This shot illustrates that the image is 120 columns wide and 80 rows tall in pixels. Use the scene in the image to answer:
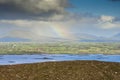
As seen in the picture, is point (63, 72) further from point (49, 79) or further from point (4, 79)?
point (4, 79)

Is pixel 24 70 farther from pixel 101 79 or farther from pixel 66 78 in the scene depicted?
pixel 101 79

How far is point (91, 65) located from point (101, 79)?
12.3ft

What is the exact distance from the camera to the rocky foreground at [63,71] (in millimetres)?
27297

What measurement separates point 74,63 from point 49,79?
532cm

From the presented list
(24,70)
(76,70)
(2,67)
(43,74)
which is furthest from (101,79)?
(2,67)

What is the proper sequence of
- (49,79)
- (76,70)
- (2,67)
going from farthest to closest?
(2,67) < (76,70) < (49,79)

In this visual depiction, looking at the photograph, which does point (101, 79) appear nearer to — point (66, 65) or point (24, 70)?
point (66, 65)

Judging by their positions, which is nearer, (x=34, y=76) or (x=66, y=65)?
(x=34, y=76)

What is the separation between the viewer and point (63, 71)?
28438 mm

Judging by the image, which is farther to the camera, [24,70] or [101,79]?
[24,70]

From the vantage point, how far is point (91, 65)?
1208 inches

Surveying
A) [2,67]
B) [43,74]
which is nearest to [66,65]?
[43,74]

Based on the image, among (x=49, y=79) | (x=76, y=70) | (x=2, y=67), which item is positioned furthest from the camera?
(x=2, y=67)

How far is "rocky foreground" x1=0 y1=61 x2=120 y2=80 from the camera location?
89.6 ft
